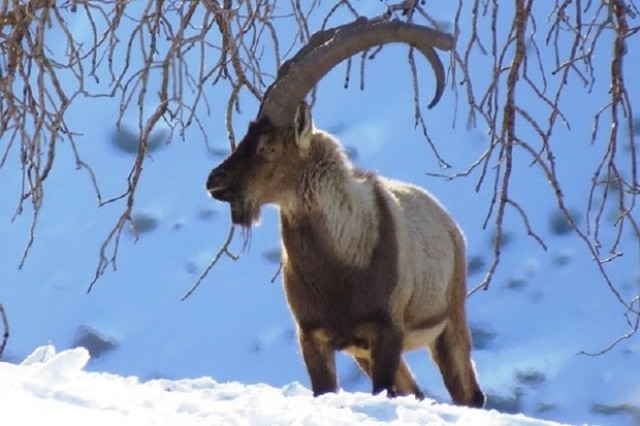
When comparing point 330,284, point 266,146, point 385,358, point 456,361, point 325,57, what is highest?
point 325,57

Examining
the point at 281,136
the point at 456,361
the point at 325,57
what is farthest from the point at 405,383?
the point at 325,57

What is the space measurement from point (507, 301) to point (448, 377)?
10.4 metres

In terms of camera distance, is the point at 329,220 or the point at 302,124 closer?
the point at 302,124

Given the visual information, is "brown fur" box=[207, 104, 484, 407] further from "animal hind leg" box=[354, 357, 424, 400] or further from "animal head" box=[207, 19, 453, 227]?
"animal hind leg" box=[354, 357, 424, 400]

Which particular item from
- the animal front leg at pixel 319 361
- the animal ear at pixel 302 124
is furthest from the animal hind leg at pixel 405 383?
the animal ear at pixel 302 124

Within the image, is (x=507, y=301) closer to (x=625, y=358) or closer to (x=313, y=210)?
(x=625, y=358)

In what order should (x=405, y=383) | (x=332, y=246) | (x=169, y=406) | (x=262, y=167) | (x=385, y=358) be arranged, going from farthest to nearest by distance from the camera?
1. (x=405, y=383)
2. (x=332, y=246)
3. (x=262, y=167)
4. (x=385, y=358)
5. (x=169, y=406)

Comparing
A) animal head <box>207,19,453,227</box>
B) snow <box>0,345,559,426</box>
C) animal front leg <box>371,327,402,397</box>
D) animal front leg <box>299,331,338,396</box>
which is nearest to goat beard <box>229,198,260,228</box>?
animal head <box>207,19,453,227</box>

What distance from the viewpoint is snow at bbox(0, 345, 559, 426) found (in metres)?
2.77

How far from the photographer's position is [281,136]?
5.26m

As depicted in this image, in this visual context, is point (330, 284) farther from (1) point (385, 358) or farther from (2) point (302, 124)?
(2) point (302, 124)

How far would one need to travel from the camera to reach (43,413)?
2.71 metres

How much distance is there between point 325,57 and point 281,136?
0.35 metres

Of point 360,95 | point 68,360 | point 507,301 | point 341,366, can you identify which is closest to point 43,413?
point 68,360
